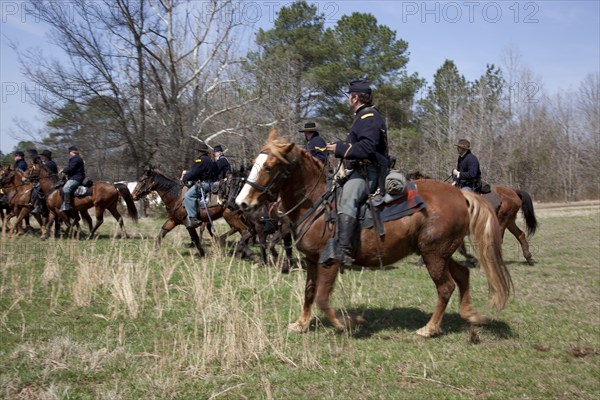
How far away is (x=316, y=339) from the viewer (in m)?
6.46

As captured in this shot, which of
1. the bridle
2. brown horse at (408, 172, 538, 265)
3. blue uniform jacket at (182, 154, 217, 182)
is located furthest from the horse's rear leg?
blue uniform jacket at (182, 154, 217, 182)

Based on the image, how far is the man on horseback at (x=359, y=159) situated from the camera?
262 inches

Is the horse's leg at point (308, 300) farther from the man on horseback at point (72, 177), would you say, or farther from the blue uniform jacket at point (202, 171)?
the man on horseback at point (72, 177)

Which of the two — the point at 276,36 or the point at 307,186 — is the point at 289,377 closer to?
the point at 307,186

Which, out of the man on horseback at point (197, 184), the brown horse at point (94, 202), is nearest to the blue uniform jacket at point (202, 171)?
the man on horseback at point (197, 184)

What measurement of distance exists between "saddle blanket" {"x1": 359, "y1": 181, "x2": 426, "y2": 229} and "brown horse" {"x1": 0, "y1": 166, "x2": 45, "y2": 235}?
1418 centimetres

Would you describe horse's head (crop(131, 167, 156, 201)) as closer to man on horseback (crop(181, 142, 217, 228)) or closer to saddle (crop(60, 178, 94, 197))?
man on horseback (crop(181, 142, 217, 228))

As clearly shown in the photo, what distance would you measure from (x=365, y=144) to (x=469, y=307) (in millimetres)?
2490

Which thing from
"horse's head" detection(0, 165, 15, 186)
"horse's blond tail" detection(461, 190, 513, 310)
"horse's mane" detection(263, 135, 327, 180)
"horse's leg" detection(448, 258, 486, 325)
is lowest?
"horse's leg" detection(448, 258, 486, 325)

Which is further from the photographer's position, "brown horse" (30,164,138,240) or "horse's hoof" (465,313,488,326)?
"brown horse" (30,164,138,240)

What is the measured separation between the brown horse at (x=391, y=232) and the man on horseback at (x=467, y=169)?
195 inches

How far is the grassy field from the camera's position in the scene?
17.3 feet

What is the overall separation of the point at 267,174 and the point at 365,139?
1.27 meters

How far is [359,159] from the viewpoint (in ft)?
22.1
